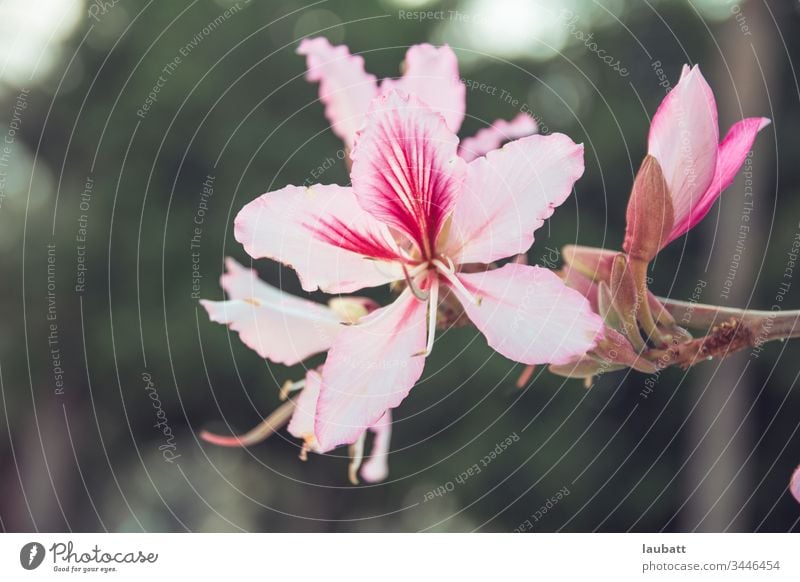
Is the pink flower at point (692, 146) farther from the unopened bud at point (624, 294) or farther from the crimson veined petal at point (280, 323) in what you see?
the crimson veined petal at point (280, 323)

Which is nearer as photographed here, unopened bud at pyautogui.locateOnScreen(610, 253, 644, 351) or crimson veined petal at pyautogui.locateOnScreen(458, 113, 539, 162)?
unopened bud at pyautogui.locateOnScreen(610, 253, 644, 351)

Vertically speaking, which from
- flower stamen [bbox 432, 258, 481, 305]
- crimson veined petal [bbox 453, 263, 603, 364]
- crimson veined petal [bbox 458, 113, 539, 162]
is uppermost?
crimson veined petal [bbox 458, 113, 539, 162]

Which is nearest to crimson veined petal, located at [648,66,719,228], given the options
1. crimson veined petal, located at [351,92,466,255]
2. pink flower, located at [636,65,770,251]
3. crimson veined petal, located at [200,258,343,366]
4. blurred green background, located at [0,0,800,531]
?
pink flower, located at [636,65,770,251]

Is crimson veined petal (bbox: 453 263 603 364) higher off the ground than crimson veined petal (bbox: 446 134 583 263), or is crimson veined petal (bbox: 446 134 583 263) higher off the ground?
crimson veined petal (bbox: 446 134 583 263)

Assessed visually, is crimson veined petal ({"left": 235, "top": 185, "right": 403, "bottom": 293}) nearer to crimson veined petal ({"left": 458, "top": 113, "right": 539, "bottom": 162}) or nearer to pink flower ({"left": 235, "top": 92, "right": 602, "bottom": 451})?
pink flower ({"left": 235, "top": 92, "right": 602, "bottom": 451})

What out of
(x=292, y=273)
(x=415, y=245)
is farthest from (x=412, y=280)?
(x=292, y=273)

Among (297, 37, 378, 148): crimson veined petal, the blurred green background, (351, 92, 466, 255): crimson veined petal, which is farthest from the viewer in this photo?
the blurred green background
